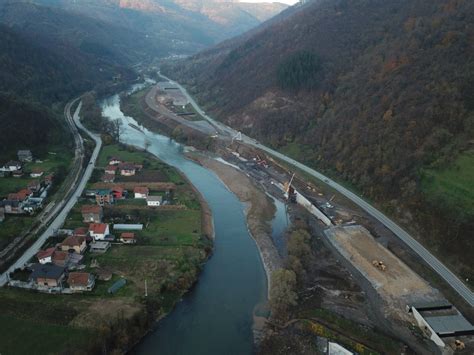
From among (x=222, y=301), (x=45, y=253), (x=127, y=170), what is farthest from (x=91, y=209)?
(x=222, y=301)

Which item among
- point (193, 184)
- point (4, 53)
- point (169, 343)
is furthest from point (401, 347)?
point (4, 53)

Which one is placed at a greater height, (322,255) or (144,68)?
(322,255)

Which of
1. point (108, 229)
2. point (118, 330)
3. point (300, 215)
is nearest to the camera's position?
point (118, 330)

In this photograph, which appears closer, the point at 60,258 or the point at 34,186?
the point at 60,258

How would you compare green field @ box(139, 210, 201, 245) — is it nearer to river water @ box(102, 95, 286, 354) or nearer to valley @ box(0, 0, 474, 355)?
valley @ box(0, 0, 474, 355)

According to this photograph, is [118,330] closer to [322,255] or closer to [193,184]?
[322,255]

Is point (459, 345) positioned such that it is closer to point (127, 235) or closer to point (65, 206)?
point (127, 235)
